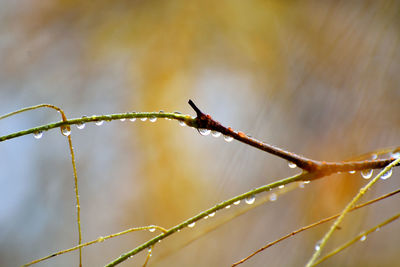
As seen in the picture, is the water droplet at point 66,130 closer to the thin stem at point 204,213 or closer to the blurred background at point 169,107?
the thin stem at point 204,213

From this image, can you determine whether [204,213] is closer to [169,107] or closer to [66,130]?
[66,130]

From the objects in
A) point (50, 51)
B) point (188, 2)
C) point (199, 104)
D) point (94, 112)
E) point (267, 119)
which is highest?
point (50, 51)

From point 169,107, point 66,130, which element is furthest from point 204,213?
point 169,107

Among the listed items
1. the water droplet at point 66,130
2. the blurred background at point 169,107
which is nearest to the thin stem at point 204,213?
the water droplet at point 66,130

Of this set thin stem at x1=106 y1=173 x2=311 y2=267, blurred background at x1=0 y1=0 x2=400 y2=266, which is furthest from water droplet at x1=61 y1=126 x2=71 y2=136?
blurred background at x1=0 y1=0 x2=400 y2=266

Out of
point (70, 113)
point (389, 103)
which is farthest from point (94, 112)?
point (389, 103)

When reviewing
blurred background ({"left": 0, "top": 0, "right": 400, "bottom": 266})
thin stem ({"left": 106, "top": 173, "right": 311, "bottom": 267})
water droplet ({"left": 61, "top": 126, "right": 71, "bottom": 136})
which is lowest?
thin stem ({"left": 106, "top": 173, "right": 311, "bottom": 267})

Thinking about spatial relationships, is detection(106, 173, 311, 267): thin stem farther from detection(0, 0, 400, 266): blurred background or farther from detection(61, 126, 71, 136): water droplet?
detection(0, 0, 400, 266): blurred background

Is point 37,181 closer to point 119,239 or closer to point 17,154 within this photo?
point 17,154
